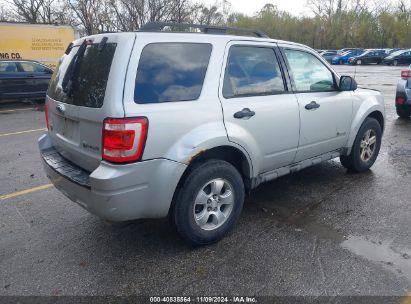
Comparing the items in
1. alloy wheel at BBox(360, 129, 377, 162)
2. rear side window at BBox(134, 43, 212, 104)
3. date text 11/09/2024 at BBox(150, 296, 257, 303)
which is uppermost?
rear side window at BBox(134, 43, 212, 104)

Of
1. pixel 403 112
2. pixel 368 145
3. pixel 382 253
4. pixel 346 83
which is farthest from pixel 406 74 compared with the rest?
pixel 382 253

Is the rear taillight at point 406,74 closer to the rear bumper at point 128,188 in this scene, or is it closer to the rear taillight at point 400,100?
the rear taillight at point 400,100

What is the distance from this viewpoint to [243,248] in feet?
10.9

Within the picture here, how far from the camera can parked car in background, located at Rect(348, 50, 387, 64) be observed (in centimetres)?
4069

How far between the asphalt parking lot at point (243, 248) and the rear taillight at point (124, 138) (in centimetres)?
99

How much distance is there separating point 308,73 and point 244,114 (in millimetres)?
1337

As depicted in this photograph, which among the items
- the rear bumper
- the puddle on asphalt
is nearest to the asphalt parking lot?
the puddle on asphalt

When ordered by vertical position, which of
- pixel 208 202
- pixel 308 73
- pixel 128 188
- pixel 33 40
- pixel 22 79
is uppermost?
pixel 33 40

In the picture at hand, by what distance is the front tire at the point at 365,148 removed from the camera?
16.3ft

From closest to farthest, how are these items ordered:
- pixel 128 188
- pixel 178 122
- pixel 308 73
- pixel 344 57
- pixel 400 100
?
pixel 128 188 → pixel 178 122 → pixel 308 73 → pixel 400 100 → pixel 344 57

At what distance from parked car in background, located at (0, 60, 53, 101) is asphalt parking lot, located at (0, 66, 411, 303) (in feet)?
28.1

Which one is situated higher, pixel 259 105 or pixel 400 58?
pixel 259 105

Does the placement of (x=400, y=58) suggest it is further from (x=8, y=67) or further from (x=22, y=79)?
(x=8, y=67)

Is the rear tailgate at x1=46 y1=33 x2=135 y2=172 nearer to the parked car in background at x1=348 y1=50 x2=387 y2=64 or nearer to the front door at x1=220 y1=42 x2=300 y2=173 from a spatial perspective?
Answer: the front door at x1=220 y1=42 x2=300 y2=173
